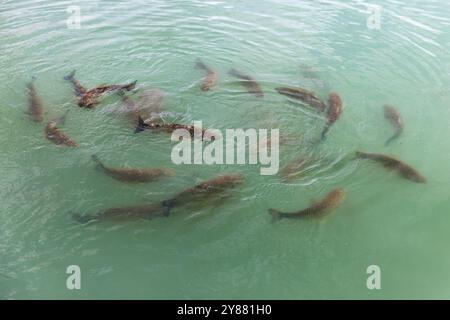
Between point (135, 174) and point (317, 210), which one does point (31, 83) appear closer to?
point (135, 174)

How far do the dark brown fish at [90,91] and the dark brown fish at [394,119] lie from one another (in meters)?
4.96

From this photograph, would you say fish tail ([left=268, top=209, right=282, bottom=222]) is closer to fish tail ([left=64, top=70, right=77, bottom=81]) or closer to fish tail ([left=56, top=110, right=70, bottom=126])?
fish tail ([left=56, top=110, right=70, bottom=126])

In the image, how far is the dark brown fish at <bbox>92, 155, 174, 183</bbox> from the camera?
256 inches

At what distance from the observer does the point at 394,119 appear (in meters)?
7.93

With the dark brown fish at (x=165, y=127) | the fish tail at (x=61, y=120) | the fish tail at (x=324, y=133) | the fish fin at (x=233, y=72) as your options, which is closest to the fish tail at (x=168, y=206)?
the dark brown fish at (x=165, y=127)

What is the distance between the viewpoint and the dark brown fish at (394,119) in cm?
762

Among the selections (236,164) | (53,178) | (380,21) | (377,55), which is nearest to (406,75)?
(377,55)

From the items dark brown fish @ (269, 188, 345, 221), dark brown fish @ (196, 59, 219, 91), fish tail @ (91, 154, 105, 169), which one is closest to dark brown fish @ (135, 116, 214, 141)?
fish tail @ (91, 154, 105, 169)

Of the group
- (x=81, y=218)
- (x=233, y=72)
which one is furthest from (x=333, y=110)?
(x=81, y=218)

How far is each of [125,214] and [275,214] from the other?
2.06m

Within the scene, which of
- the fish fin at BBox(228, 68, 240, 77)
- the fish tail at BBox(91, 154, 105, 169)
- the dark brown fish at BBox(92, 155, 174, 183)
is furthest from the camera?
the fish fin at BBox(228, 68, 240, 77)

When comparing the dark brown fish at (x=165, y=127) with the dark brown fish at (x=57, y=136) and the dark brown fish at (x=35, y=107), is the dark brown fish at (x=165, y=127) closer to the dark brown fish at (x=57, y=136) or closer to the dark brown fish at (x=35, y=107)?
the dark brown fish at (x=57, y=136)

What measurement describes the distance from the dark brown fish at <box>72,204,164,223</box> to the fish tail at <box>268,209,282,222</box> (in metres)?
1.52
